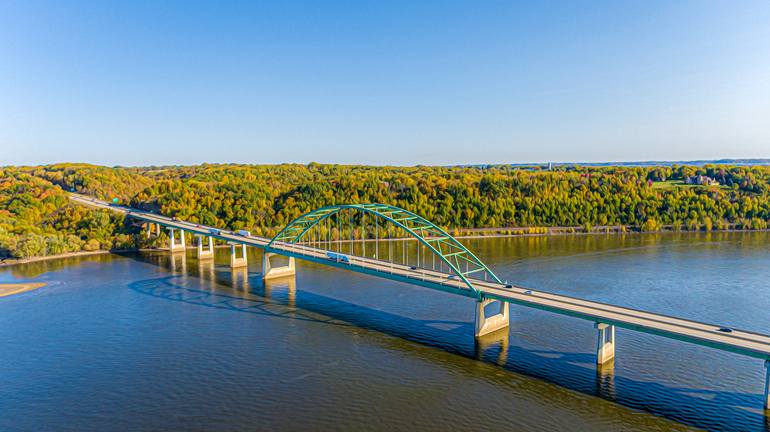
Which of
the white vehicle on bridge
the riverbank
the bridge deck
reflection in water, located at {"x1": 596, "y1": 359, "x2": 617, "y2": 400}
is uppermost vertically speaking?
the white vehicle on bridge

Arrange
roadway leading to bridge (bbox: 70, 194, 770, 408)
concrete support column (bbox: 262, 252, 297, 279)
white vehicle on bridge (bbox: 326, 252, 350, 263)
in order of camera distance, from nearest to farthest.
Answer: roadway leading to bridge (bbox: 70, 194, 770, 408) < white vehicle on bridge (bbox: 326, 252, 350, 263) < concrete support column (bbox: 262, 252, 297, 279)

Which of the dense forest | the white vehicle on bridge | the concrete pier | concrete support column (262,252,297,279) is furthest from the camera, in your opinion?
the dense forest

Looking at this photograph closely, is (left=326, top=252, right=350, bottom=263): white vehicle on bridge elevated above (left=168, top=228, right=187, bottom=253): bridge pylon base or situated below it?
above

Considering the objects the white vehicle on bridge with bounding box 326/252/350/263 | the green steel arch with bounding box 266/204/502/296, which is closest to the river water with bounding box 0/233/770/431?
the white vehicle on bridge with bounding box 326/252/350/263

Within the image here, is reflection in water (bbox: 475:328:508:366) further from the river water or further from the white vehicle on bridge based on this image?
the white vehicle on bridge

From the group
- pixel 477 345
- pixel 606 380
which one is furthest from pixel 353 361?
pixel 606 380
